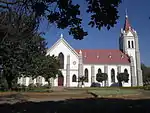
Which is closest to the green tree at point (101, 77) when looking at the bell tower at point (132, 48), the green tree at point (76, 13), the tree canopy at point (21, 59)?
the bell tower at point (132, 48)

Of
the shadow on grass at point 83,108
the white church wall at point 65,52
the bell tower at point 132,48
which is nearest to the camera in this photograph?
the shadow on grass at point 83,108

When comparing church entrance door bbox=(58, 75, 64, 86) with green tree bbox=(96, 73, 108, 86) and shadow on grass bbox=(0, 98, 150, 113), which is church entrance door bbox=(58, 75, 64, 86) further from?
shadow on grass bbox=(0, 98, 150, 113)

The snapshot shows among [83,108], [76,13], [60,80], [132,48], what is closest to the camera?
[76,13]

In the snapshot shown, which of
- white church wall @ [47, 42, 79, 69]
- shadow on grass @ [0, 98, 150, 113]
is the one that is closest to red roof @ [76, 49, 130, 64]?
white church wall @ [47, 42, 79, 69]

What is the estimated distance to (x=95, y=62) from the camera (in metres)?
69.6

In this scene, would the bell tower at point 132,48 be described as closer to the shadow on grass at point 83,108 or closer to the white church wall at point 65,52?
the white church wall at point 65,52

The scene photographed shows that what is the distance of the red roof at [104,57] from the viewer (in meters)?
69.9

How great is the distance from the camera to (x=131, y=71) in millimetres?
68938

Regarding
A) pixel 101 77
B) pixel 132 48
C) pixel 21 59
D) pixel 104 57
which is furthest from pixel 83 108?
pixel 132 48

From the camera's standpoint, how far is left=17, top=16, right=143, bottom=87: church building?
66.5m

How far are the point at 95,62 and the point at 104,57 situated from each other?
12.3ft

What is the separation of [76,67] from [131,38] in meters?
21.3

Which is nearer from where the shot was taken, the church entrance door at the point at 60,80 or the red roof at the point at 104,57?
the church entrance door at the point at 60,80

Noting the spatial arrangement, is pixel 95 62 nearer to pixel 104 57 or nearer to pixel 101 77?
pixel 104 57
